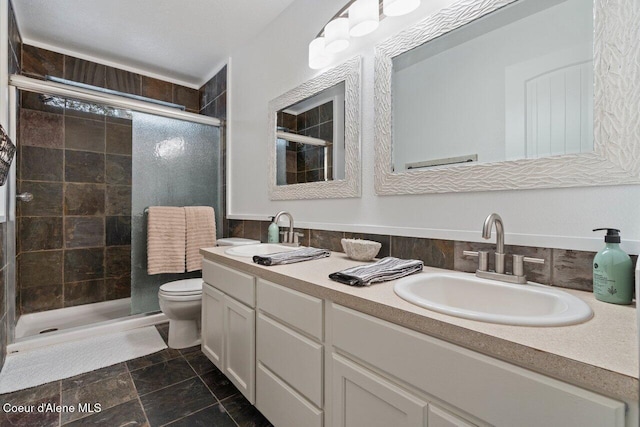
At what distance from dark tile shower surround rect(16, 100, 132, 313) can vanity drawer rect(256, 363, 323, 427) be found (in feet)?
7.71

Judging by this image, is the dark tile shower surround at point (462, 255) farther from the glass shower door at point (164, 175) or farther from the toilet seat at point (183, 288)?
the glass shower door at point (164, 175)

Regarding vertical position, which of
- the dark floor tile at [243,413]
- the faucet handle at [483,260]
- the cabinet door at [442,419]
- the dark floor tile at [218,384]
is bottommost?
the dark floor tile at [243,413]

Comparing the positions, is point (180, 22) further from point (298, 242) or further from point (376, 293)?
point (376, 293)

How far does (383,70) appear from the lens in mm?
1412

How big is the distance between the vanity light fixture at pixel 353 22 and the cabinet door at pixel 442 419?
1479mm

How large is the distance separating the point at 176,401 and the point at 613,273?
185 centimetres

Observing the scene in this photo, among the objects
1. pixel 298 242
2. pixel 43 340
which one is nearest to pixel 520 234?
pixel 298 242

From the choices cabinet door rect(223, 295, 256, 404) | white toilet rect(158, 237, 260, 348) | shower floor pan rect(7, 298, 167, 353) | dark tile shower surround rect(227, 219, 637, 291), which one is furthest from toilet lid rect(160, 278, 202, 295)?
dark tile shower surround rect(227, 219, 637, 291)

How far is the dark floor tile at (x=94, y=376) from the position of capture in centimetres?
161

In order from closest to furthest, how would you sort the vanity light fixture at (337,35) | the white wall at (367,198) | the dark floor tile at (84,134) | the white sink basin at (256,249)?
the white wall at (367,198), the vanity light fixture at (337,35), the white sink basin at (256,249), the dark floor tile at (84,134)

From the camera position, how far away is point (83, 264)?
8.96 ft

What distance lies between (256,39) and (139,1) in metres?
0.81

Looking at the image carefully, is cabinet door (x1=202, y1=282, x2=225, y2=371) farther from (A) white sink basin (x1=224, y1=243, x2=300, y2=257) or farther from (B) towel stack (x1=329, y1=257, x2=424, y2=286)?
(B) towel stack (x1=329, y1=257, x2=424, y2=286)

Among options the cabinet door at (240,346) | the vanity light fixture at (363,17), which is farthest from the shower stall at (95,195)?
the vanity light fixture at (363,17)
